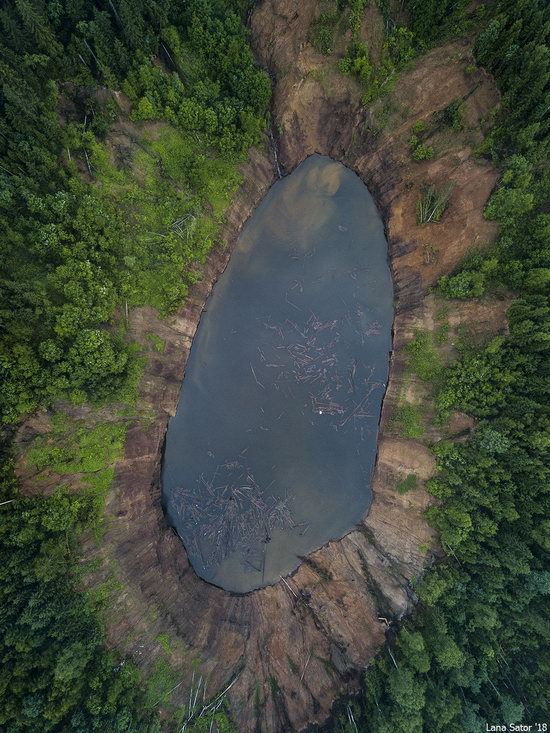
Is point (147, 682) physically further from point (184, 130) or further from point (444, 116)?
point (444, 116)

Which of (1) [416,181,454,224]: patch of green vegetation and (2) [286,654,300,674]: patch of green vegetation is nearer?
(1) [416,181,454,224]: patch of green vegetation

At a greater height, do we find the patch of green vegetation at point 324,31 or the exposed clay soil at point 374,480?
the patch of green vegetation at point 324,31

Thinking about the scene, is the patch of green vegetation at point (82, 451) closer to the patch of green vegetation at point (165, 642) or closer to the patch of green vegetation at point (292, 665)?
the patch of green vegetation at point (165, 642)

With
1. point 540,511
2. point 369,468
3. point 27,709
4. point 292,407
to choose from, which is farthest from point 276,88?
point 27,709

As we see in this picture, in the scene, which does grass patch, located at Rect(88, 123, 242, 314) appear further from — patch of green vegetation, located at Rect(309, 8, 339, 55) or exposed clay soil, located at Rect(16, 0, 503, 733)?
patch of green vegetation, located at Rect(309, 8, 339, 55)

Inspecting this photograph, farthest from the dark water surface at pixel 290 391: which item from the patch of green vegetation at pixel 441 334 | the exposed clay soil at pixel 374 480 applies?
the patch of green vegetation at pixel 441 334

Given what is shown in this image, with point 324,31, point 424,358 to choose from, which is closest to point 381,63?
point 324,31

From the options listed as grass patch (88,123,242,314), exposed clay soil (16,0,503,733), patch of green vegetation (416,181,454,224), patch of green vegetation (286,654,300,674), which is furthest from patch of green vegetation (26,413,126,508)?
patch of green vegetation (416,181,454,224)
